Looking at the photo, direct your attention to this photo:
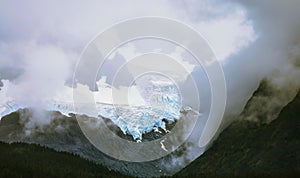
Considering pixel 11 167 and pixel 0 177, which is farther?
pixel 11 167

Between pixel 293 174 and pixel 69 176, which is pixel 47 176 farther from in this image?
pixel 293 174

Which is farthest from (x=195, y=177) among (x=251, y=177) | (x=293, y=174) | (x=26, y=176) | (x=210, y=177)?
(x=26, y=176)

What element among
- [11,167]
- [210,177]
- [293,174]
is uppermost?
[11,167]

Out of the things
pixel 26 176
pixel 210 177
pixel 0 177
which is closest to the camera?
pixel 0 177

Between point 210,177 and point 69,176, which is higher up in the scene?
point 69,176

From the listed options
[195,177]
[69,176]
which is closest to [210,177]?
[195,177]

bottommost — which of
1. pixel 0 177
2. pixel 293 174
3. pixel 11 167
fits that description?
pixel 293 174

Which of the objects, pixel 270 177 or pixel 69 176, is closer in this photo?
pixel 270 177

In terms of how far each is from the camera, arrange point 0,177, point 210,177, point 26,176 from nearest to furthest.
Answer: point 0,177, point 26,176, point 210,177

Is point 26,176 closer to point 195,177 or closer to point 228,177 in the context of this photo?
point 195,177
